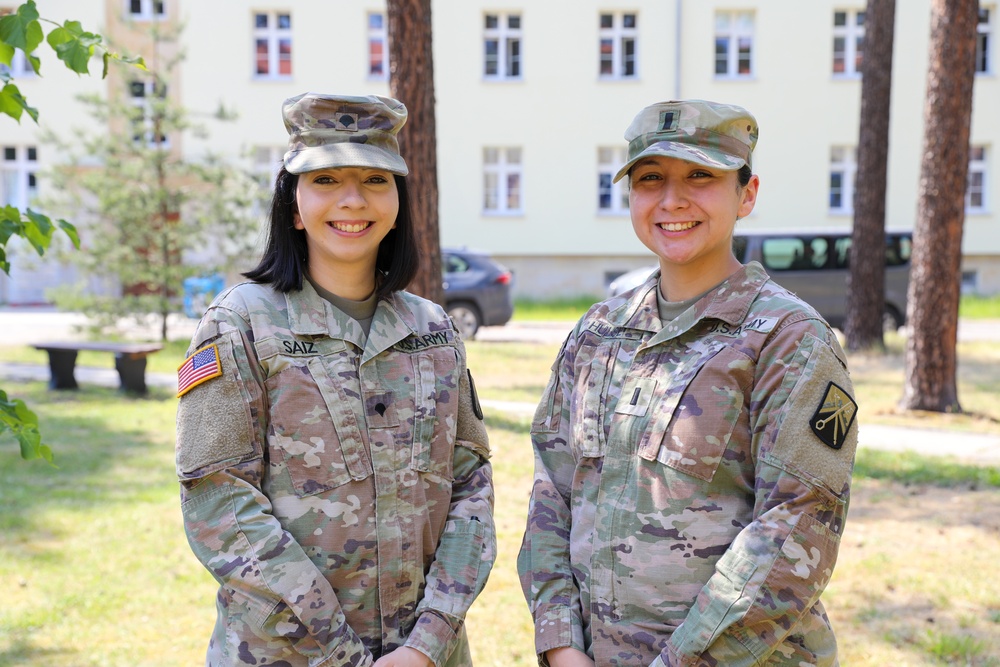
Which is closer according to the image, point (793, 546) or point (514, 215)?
point (793, 546)

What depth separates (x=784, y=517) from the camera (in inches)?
77.1

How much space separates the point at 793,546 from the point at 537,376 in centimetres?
951

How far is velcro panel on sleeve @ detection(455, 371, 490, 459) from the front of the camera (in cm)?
242

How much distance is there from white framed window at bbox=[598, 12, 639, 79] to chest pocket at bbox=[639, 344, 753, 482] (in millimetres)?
22960

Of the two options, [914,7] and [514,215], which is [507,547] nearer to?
[514,215]

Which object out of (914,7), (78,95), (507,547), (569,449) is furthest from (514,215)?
(569,449)

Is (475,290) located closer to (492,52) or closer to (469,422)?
(492,52)

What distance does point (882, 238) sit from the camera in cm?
1275

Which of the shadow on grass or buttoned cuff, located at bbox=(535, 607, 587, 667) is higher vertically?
buttoned cuff, located at bbox=(535, 607, 587, 667)

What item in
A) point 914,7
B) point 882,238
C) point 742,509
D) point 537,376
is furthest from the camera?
point 914,7

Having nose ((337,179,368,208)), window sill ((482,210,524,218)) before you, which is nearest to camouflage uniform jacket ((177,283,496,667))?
nose ((337,179,368,208))

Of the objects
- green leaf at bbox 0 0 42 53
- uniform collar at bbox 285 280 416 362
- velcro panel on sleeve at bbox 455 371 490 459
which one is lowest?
velcro panel on sleeve at bbox 455 371 490 459

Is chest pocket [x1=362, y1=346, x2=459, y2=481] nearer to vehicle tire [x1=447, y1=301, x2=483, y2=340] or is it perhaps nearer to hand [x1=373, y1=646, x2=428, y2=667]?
hand [x1=373, y1=646, x2=428, y2=667]

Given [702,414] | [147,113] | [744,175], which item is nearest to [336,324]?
[702,414]
